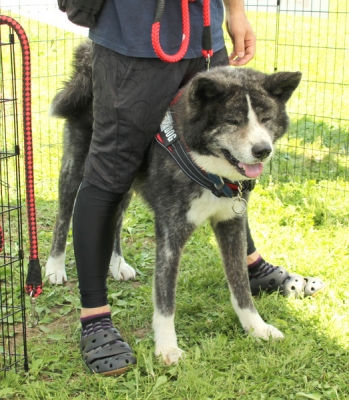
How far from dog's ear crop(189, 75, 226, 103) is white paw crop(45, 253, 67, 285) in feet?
5.25

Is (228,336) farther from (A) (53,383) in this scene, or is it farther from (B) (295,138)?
(B) (295,138)

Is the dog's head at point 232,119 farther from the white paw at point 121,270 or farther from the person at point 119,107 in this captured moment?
the white paw at point 121,270

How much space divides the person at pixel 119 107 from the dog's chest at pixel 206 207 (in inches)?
12.1

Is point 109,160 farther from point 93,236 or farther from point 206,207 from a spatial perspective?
point 206,207

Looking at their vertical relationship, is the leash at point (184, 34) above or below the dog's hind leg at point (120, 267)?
above

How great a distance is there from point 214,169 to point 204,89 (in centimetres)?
35

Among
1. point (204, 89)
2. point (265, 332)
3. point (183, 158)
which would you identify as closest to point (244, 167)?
point (183, 158)

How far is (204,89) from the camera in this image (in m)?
2.34

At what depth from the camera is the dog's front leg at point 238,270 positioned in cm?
280

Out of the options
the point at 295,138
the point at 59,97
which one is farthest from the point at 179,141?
the point at 295,138

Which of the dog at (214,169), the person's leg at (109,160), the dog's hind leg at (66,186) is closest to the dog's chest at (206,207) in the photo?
the dog at (214,169)

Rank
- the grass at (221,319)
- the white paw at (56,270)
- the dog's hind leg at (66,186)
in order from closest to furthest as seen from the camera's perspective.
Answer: the grass at (221,319)
the dog's hind leg at (66,186)
the white paw at (56,270)

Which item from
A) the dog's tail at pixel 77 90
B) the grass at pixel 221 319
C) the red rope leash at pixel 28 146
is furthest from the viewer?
the dog's tail at pixel 77 90

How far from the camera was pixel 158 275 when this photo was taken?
8.61ft
